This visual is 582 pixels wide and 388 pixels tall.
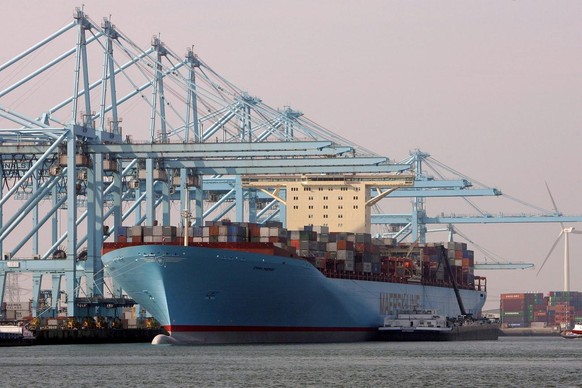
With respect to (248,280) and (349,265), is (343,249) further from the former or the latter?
(248,280)

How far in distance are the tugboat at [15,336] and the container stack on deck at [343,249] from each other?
612 cm

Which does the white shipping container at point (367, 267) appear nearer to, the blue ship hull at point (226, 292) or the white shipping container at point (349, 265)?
the white shipping container at point (349, 265)

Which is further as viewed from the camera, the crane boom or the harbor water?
the crane boom

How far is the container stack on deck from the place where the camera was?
76.4 metres

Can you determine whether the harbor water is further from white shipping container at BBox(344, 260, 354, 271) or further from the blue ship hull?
white shipping container at BBox(344, 260, 354, 271)

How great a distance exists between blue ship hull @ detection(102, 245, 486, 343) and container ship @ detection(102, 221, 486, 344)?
51 mm

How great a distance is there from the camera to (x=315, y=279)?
80250 millimetres

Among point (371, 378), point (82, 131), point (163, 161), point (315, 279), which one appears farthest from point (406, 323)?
point (371, 378)

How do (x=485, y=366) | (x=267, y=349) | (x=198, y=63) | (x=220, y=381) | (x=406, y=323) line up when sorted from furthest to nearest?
1. (x=198, y=63)
2. (x=406, y=323)
3. (x=267, y=349)
4. (x=485, y=366)
5. (x=220, y=381)

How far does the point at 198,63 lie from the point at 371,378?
47.8m

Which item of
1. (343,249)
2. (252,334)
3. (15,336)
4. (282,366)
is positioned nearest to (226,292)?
(252,334)

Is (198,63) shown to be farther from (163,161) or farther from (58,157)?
(58,157)

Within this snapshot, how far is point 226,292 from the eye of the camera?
7469 cm

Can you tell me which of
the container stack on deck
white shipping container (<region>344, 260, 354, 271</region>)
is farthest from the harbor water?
white shipping container (<region>344, 260, 354, 271</region>)
